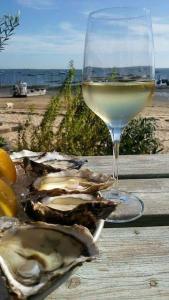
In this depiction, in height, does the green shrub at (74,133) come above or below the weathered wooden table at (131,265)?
below

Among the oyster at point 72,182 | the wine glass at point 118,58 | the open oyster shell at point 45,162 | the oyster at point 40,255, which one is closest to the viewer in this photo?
the oyster at point 40,255

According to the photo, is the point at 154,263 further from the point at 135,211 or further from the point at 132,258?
the point at 135,211

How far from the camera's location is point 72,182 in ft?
3.11

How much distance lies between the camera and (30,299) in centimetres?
53

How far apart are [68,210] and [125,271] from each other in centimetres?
15

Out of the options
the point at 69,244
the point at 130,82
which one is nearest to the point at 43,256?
the point at 69,244

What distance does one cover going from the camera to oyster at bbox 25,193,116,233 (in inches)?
29.3

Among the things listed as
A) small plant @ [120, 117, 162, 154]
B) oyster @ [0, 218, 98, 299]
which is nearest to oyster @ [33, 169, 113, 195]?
oyster @ [0, 218, 98, 299]

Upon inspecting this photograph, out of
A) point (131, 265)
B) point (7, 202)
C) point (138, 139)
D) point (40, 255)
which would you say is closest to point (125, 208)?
point (131, 265)

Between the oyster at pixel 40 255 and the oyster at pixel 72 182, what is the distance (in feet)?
0.68

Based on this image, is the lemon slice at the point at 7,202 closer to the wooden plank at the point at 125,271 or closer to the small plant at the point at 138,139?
the wooden plank at the point at 125,271

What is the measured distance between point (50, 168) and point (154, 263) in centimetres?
32

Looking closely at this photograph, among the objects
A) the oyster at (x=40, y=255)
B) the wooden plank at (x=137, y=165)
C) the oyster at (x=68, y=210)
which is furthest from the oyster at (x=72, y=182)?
the wooden plank at (x=137, y=165)

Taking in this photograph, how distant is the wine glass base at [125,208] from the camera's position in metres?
1.04
